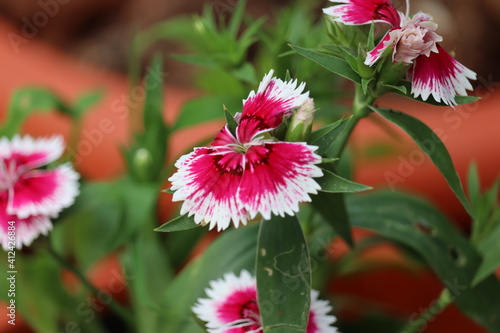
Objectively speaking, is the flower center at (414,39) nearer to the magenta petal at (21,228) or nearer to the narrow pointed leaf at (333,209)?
the narrow pointed leaf at (333,209)

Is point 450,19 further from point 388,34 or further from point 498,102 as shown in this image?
point 388,34

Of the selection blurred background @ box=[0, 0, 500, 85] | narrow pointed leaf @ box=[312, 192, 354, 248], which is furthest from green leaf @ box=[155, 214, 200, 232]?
blurred background @ box=[0, 0, 500, 85]

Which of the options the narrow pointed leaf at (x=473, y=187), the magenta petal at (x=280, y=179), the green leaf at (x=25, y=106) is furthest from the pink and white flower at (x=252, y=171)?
the green leaf at (x=25, y=106)

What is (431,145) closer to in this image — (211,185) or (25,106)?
(211,185)

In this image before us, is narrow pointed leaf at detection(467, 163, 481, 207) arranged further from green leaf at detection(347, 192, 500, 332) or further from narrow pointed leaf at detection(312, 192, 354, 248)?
narrow pointed leaf at detection(312, 192, 354, 248)

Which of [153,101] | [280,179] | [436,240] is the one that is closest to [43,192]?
[153,101]

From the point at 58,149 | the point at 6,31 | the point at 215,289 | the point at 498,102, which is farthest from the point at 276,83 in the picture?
the point at 6,31
